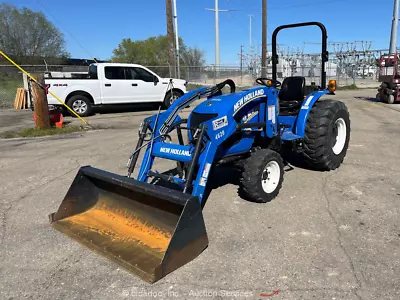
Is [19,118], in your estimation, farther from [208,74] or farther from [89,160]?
[208,74]

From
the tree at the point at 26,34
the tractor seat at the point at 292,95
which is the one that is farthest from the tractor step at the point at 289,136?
the tree at the point at 26,34

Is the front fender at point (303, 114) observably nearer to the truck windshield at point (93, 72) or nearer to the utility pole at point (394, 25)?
the truck windshield at point (93, 72)

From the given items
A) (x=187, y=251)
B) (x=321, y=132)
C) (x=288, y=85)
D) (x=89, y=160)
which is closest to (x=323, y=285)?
(x=187, y=251)

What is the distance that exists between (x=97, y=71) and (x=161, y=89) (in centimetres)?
266

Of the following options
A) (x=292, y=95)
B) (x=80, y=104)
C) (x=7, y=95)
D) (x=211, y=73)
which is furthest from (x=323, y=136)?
(x=211, y=73)

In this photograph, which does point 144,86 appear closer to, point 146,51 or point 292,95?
point 292,95

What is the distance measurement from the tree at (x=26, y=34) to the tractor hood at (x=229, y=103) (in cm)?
3489

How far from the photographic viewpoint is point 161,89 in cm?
1470

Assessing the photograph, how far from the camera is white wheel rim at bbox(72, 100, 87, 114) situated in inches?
518

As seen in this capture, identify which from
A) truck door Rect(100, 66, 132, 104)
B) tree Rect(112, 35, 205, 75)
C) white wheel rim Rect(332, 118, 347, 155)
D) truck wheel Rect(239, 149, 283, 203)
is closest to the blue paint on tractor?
truck wheel Rect(239, 149, 283, 203)

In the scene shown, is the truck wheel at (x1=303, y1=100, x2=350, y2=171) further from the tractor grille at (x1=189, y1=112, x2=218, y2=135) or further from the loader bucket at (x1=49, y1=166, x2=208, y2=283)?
the loader bucket at (x1=49, y1=166, x2=208, y2=283)

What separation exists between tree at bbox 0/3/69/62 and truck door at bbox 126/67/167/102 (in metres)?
25.0

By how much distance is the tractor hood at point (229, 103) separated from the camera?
164 inches

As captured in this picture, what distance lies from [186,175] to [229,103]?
1005 millimetres
